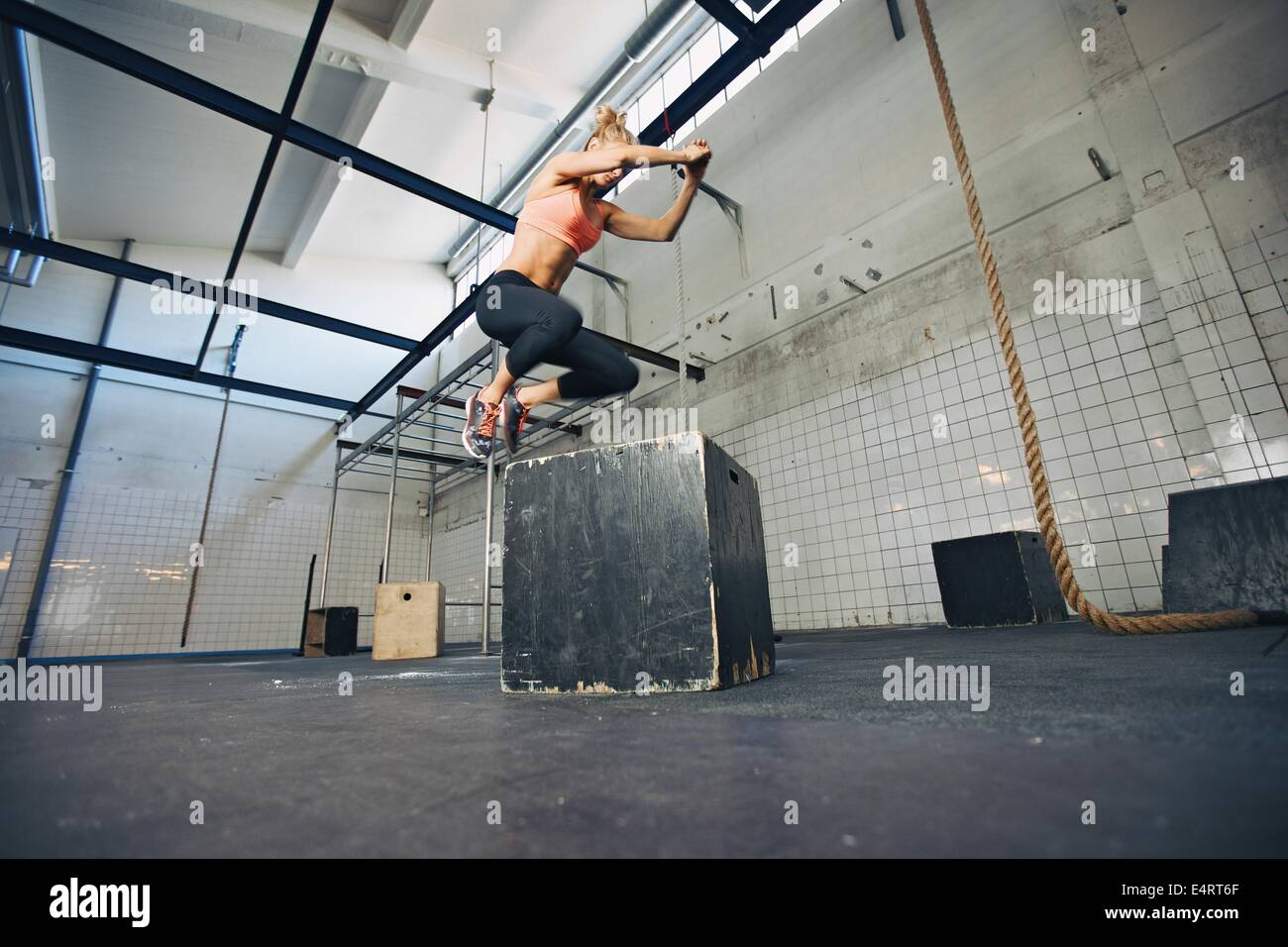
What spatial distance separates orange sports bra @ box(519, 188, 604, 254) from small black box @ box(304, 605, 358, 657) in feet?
13.9

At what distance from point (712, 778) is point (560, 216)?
164 centimetres

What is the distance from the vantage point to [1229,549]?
1.73 metres

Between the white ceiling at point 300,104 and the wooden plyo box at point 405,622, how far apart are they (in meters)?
3.82

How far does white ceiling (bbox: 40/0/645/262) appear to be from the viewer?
3873 millimetres

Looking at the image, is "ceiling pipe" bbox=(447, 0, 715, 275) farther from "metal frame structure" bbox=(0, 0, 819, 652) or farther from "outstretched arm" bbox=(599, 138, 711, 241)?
"outstretched arm" bbox=(599, 138, 711, 241)

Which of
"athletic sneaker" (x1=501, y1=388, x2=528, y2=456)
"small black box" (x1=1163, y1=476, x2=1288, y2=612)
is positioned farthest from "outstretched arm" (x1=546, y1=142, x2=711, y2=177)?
"small black box" (x1=1163, y1=476, x2=1288, y2=612)

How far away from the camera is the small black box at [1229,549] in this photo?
5.30 ft

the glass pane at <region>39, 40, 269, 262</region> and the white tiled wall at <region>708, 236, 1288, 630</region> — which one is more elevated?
the glass pane at <region>39, 40, 269, 262</region>

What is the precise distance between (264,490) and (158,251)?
2842 millimetres

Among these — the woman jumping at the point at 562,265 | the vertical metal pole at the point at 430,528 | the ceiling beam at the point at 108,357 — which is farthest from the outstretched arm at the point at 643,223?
the ceiling beam at the point at 108,357

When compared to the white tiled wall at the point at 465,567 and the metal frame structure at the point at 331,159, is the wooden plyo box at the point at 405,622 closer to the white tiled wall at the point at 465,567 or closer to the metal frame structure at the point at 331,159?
the metal frame structure at the point at 331,159

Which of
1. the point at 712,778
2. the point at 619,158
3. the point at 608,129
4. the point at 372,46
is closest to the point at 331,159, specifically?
the point at 372,46

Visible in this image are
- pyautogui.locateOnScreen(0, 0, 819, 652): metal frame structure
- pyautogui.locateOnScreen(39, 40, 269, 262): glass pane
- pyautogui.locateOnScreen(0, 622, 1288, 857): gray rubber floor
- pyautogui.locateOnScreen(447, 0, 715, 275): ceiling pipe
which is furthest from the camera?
pyautogui.locateOnScreen(39, 40, 269, 262): glass pane

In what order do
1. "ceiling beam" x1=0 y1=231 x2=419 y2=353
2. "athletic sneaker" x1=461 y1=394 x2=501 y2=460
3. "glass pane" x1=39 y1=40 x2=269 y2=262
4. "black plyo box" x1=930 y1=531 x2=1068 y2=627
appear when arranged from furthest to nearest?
"glass pane" x1=39 y1=40 x2=269 y2=262, "ceiling beam" x1=0 y1=231 x2=419 y2=353, "black plyo box" x1=930 y1=531 x2=1068 y2=627, "athletic sneaker" x1=461 y1=394 x2=501 y2=460
